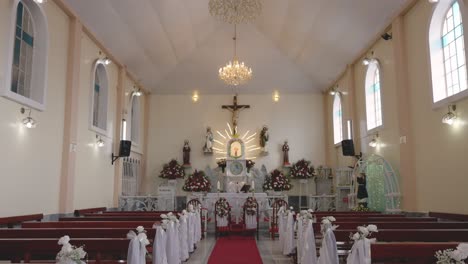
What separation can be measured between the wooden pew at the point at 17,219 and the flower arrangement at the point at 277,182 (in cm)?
888

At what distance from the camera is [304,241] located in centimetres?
585

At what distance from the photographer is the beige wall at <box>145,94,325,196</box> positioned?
53.1 ft

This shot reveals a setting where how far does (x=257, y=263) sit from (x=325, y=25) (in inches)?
291

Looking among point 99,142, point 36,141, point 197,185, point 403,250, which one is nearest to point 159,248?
point 403,250

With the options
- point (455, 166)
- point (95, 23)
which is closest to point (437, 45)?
point (455, 166)

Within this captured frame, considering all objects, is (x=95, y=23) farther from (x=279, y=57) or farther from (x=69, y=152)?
(x=279, y=57)

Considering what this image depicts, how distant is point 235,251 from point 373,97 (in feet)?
20.3

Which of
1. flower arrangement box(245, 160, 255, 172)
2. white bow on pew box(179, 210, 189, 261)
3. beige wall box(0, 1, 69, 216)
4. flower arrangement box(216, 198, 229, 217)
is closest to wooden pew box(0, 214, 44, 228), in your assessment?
beige wall box(0, 1, 69, 216)

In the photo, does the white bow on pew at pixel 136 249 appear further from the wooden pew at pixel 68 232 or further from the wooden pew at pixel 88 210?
the wooden pew at pixel 88 210

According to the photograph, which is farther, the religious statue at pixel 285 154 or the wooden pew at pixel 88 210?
the religious statue at pixel 285 154

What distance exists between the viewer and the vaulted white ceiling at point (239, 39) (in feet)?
32.9

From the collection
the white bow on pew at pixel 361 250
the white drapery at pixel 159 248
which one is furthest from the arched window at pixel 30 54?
the white bow on pew at pixel 361 250

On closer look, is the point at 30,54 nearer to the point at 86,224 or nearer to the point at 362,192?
the point at 86,224

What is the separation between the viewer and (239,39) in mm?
14953
